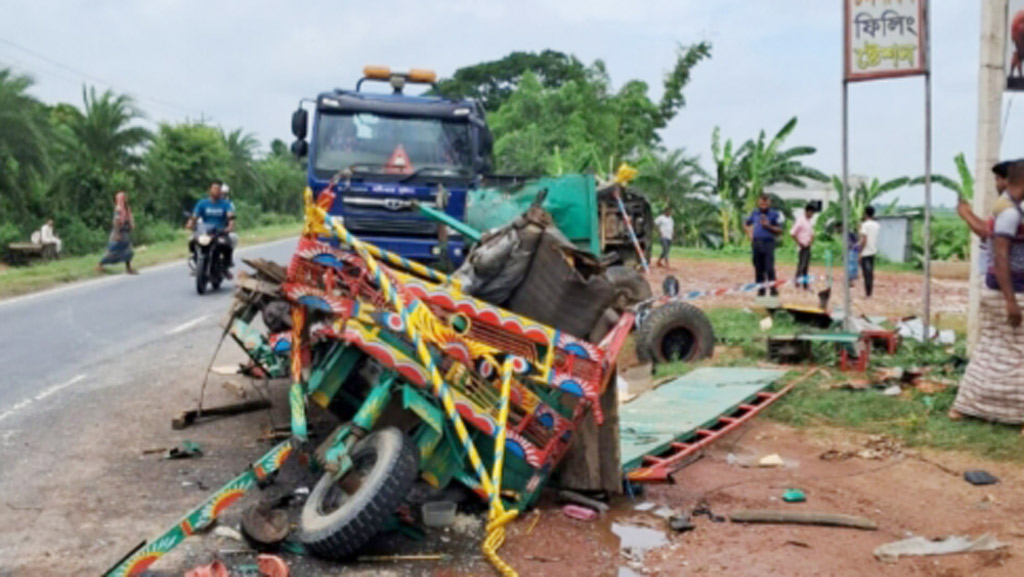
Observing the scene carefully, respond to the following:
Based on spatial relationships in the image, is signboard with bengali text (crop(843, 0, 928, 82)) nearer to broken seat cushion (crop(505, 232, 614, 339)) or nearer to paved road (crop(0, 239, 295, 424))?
broken seat cushion (crop(505, 232, 614, 339))

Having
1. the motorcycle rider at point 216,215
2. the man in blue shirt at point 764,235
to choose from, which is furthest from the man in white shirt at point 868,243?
the motorcycle rider at point 216,215

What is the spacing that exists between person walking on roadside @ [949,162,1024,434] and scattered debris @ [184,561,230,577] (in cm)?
531

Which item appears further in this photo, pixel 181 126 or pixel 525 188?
pixel 181 126

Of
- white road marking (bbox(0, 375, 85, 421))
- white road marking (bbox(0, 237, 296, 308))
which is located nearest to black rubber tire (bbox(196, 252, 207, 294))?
white road marking (bbox(0, 237, 296, 308))

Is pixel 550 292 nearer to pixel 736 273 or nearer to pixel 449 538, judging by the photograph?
pixel 449 538

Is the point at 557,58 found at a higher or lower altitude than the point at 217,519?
higher

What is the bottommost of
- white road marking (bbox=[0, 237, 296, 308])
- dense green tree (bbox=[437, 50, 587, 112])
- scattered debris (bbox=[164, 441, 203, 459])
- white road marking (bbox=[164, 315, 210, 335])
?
scattered debris (bbox=[164, 441, 203, 459])

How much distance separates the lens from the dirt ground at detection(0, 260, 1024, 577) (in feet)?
16.1

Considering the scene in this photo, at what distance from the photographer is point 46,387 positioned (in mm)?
8906

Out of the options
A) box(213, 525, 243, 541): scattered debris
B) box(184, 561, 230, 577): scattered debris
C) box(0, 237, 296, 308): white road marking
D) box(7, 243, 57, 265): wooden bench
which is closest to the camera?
box(184, 561, 230, 577): scattered debris

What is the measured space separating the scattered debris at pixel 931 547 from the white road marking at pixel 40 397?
20.4 feet

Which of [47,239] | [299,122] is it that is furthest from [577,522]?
[47,239]

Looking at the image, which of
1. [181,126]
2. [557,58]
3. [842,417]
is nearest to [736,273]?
[842,417]

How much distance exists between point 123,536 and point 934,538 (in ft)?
13.7
